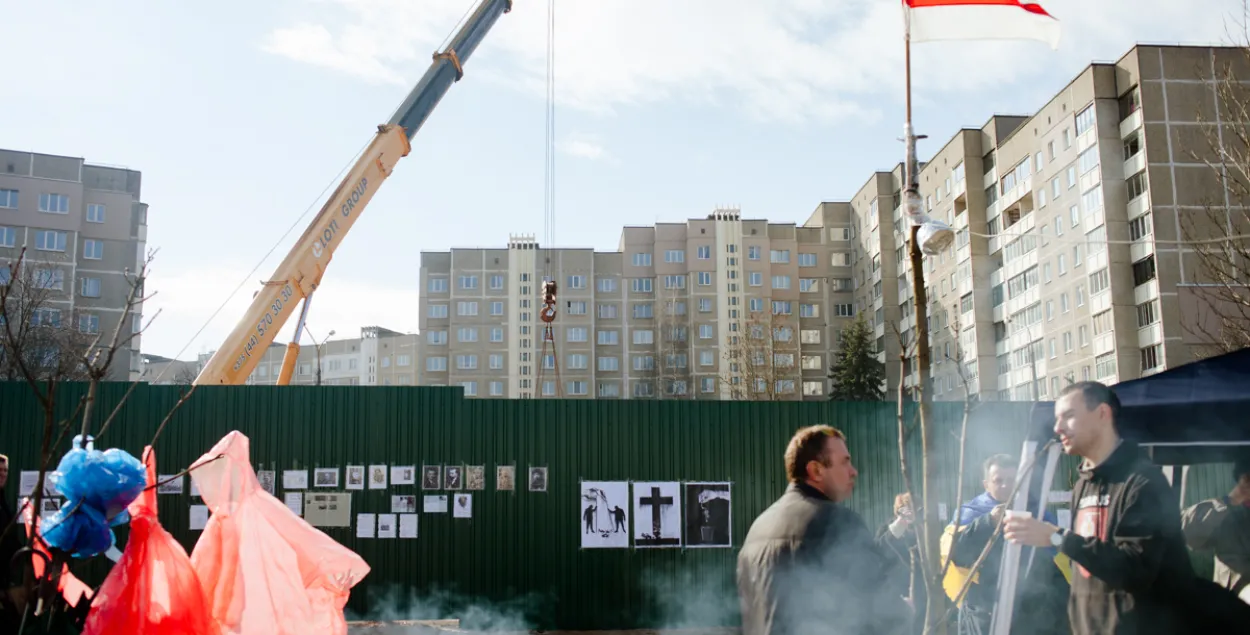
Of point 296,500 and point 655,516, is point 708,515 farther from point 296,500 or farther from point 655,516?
point 296,500

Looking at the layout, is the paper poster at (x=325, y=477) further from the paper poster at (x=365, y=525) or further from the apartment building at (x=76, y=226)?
the apartment building at (x=76, y=226)

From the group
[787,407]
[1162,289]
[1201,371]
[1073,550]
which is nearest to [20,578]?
[1073,550]

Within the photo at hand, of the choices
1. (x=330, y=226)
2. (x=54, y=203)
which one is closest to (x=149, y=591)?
(x=330, y=226)

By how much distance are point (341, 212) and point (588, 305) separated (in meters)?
67.6

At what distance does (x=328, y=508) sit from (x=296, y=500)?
0.42 metres

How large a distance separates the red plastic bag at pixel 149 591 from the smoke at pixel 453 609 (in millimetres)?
6619

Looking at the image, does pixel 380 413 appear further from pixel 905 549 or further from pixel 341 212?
pixel 905 549

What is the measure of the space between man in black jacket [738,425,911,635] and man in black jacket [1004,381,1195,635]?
1.96ft

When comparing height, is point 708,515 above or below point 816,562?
below

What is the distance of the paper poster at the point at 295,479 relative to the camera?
40.2ft

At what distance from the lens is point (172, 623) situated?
5.32m

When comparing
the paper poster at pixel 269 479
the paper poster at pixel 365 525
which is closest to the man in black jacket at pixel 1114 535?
the paper poster at pixel 365 525

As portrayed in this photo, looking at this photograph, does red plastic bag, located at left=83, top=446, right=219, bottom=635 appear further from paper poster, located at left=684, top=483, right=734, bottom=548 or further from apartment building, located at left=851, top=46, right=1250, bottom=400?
apartment building, located at left=851, top=46, right=1250, bottom=400

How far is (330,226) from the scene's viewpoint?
15.3 metres
